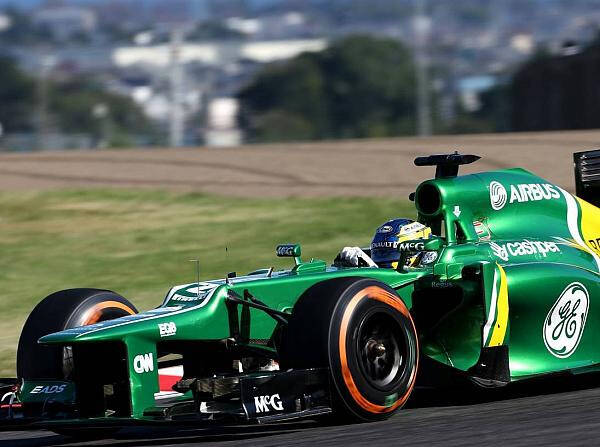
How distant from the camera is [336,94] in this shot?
109ft

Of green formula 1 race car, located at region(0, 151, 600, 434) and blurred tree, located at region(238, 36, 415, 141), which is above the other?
blurred tree, located at region(238, 36, 415, 141)

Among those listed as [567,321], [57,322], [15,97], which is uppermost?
[15,97]

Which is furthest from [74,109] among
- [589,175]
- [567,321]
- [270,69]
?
[567,321]

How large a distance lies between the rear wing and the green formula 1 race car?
0.52m

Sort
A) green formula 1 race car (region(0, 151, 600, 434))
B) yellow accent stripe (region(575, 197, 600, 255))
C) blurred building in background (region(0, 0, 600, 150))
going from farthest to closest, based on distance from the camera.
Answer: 1. blurred building in background (region(0, 0, 600, 150))
2. yellow accent stripe (region(575, 197, 600, 255))
3. green formula 1 race car (region(0, 151, 600, 434))

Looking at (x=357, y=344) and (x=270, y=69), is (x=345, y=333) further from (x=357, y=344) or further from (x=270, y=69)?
(x=270, y=69)

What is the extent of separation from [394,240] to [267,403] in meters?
1.84

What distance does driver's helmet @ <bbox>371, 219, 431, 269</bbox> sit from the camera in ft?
25.2

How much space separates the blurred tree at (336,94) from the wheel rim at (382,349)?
24.8 m

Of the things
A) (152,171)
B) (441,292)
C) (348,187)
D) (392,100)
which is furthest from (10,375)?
(392,100)

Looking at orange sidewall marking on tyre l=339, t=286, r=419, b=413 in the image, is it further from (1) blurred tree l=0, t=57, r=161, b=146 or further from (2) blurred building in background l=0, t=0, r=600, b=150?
(1) blurred tree l=0, t=57, r=161, b=146

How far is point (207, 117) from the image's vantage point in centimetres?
3172

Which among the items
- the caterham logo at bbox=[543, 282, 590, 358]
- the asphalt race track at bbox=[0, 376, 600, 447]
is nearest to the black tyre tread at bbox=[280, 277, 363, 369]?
the asphalt race track at bbox=[0, 376, 600, 447]

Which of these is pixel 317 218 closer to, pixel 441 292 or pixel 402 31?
pixel 441 292
